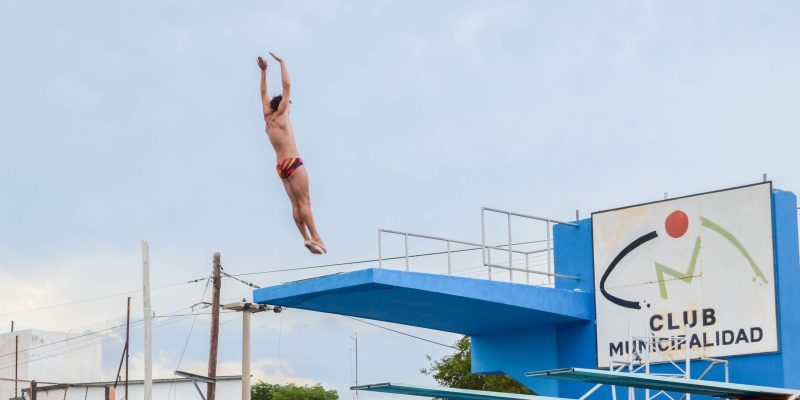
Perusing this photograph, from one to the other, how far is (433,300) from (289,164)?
4649mm

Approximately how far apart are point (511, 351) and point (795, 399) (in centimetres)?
1199

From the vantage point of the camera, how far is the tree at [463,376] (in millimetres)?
45469

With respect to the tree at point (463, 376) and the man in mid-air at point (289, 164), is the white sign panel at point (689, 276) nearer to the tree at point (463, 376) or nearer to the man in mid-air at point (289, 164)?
the man in mid-air at point (289, 164)

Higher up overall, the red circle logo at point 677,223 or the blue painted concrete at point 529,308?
the red circle logo at point 677,223

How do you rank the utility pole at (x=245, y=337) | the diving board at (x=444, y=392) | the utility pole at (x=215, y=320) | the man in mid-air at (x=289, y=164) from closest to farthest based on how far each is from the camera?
the diving board at (x=444, y=392)
the man in mid-air at (x=289, y=164)
the utility pole at (x=215, y=320)
the utility pole at (x=245, y=337)

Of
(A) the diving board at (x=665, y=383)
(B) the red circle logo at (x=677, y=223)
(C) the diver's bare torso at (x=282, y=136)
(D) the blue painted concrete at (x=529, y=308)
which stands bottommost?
(A) the diving board at (x=665, y=383)

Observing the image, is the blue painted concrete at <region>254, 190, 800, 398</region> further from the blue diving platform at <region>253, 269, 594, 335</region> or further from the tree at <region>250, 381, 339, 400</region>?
the tree at <region>250, 381, 339, 400</region>

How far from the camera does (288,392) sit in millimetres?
78875

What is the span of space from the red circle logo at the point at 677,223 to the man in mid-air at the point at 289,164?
6.99m

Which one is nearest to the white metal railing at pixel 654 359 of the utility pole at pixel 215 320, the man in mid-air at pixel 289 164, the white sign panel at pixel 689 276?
the white sign panel at pixel 689 276

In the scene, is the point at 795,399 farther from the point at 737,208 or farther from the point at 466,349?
the point at 466,349

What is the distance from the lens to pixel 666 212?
79.4 feet

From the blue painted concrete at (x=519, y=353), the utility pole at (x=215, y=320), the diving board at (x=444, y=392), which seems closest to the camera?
the diving board at (x=444, y=392)

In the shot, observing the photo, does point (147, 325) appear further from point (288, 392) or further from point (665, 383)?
point (288, 392)
